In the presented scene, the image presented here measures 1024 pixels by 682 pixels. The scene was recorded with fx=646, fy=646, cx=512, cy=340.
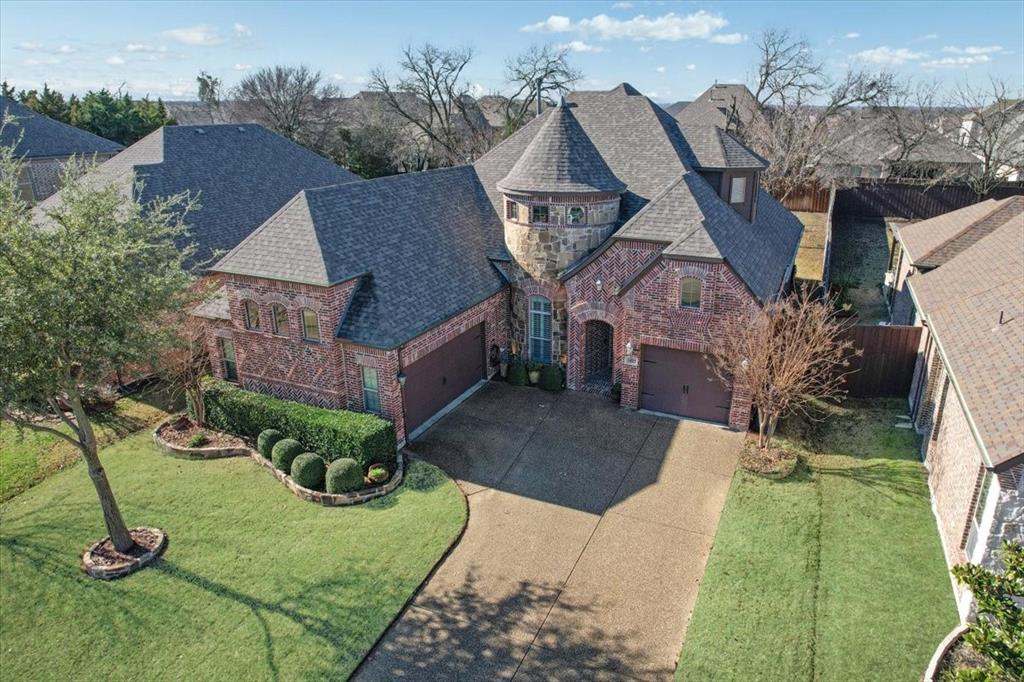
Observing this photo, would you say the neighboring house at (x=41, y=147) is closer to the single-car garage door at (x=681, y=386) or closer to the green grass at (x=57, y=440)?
the green grass at (x=57, y=440)

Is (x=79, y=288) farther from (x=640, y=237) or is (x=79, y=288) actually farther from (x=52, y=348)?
(x=640, y=237)

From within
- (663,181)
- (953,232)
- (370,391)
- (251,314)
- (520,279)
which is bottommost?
(370,391)

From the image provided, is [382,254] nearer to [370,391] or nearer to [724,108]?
[370,391]

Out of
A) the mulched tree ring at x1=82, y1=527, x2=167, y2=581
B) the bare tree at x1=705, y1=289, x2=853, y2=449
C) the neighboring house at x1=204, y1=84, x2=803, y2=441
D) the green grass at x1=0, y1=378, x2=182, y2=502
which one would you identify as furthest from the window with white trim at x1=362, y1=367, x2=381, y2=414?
the bare tree at x1=705, y1=289, x2=853, y2=449

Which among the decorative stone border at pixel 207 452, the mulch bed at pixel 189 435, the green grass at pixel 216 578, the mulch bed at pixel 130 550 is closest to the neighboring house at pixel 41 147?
the mulch bed at pixel 189 435

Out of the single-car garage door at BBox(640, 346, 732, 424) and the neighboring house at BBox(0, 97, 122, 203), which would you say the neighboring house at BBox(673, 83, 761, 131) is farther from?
the neighboring house at BBox(0, 97, 122, 203)

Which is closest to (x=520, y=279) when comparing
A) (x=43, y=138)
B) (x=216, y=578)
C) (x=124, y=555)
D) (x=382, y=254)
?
(x=382, y=254)

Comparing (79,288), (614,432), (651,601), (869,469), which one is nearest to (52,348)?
(79,288)
